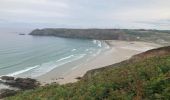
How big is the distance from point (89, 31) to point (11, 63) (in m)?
107

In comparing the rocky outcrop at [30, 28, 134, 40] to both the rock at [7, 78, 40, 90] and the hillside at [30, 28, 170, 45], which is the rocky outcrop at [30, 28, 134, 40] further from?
the rock at [7, 78, 40, 90]

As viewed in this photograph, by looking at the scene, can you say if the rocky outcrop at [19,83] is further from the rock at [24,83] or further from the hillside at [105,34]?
the hillside at [105,34]

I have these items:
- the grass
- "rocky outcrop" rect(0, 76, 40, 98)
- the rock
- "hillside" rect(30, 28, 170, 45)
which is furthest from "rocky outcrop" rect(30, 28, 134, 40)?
the grass

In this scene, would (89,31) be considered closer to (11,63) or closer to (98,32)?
(98,32)

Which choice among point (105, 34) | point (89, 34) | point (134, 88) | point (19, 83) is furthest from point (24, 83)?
point (89, 34)

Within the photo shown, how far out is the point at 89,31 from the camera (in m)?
168

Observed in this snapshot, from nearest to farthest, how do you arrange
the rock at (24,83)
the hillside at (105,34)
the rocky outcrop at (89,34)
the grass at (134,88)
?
the grass at (134,88), the rock at (24,83), the hillside at (105,34), the rocky outcrop at (89,34)

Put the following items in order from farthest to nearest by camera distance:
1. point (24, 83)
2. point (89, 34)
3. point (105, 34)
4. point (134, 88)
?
point (89, 34)
point (105, 34)
point (24, 83)
point (134, 88)

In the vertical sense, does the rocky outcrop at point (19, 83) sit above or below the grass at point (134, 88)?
below

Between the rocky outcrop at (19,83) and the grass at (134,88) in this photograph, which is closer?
the grass at (134,88)

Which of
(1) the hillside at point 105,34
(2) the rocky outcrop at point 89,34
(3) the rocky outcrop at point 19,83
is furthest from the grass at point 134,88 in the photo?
(2) the rocky outcrop at point 89,34

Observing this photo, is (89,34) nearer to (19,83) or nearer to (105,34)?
(105,34)

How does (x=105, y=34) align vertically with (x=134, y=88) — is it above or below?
below

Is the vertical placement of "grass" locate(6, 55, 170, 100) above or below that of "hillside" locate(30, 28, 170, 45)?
above
